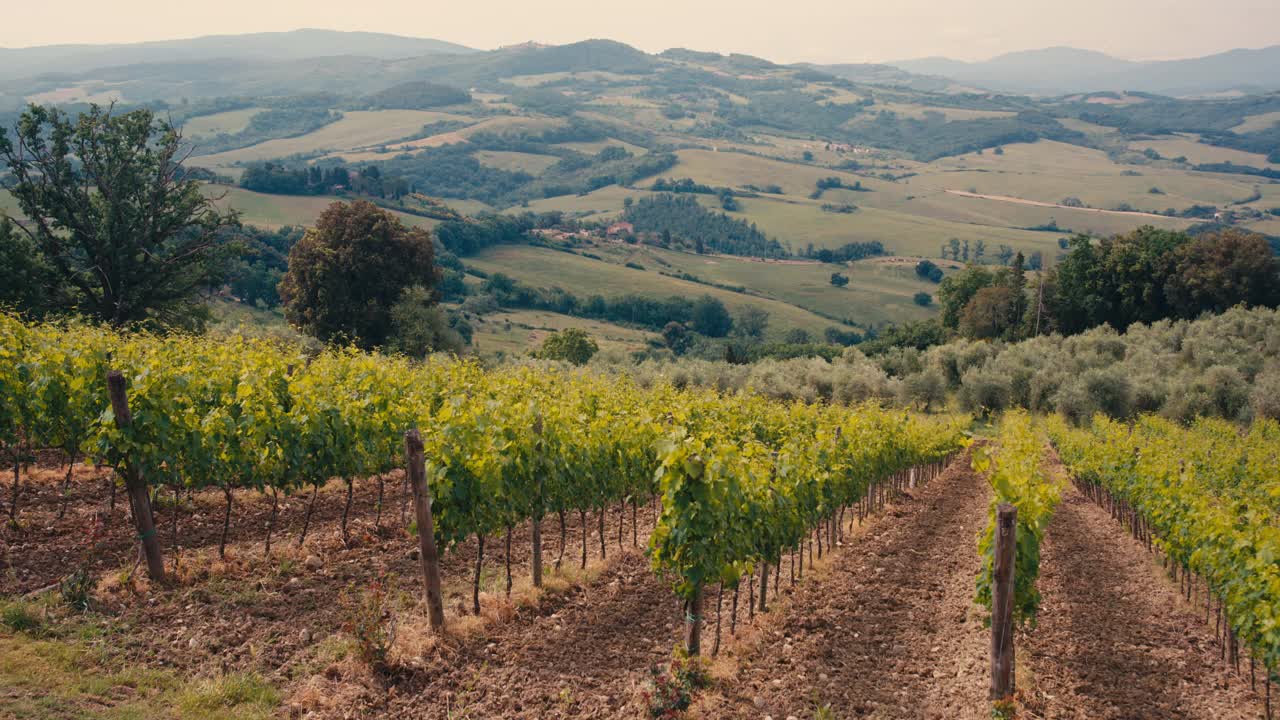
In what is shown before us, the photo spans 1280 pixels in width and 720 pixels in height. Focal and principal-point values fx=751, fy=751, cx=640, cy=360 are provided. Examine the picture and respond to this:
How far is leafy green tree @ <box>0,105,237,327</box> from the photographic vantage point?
93.5 feet

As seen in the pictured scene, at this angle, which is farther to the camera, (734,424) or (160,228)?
→ (160,228)

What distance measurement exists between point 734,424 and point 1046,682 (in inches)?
375

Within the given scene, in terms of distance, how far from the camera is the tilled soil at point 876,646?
30.8 ft

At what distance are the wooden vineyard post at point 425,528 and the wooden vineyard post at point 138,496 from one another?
12.8 ft

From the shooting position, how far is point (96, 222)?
29062 millimetres

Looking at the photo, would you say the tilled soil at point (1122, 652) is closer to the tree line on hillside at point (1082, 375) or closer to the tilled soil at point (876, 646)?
the tilled soil at point (876, 646)

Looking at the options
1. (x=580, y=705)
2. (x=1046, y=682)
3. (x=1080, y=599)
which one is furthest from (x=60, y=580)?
(x=1080, y=599)

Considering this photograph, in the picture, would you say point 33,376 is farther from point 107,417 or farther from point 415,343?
point 415,343

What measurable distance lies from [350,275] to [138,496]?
32.9m

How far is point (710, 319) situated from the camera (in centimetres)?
11638

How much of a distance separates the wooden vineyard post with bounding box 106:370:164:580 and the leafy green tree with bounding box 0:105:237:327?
21.8m

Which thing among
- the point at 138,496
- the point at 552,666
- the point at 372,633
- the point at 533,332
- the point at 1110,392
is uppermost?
the point at 138,496

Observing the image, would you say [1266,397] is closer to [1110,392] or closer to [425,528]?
[1110,392]

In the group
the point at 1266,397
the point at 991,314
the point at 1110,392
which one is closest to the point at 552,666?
the point at 1266,397
